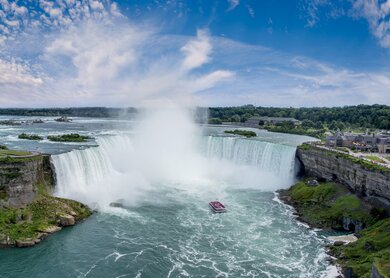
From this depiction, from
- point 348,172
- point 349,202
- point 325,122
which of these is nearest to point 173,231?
point 349,202

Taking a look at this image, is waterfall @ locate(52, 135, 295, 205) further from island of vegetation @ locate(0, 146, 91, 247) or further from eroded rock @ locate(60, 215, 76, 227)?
eroded rock @ locate(60, 215, 76, 227)

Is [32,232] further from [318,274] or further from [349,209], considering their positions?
[349,209]

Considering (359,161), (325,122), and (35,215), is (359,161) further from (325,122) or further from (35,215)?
(325,122)

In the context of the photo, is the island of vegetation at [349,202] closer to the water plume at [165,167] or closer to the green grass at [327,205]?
the green grass at [327,205]

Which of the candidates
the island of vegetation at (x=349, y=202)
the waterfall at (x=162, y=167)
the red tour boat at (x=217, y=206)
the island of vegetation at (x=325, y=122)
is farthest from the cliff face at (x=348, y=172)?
the island of vegetation at (x=325, y=122)

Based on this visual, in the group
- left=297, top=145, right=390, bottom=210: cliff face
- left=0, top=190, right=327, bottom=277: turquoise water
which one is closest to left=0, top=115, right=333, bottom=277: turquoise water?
left=0, top=190, right=327, bottom=277: turquoise water

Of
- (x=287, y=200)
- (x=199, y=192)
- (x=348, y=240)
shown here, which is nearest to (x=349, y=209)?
(x=348, y=240)
